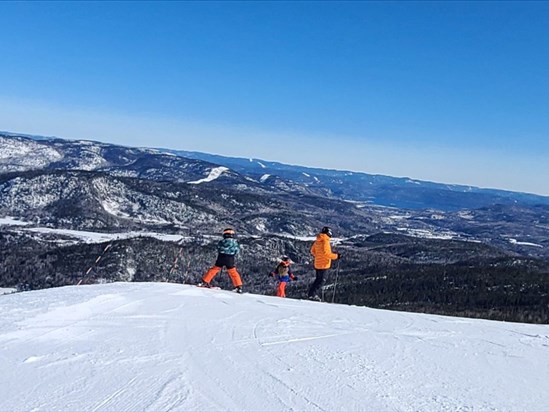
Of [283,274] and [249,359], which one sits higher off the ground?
[249,359]

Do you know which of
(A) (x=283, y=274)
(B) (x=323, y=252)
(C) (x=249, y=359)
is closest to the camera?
(C) (x=249, y=359)

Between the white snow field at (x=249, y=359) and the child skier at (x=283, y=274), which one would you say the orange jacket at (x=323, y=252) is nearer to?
the child skier at (x=283, y=274)

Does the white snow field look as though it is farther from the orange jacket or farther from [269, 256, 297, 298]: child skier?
[269, 256, 297, 298]: child skier

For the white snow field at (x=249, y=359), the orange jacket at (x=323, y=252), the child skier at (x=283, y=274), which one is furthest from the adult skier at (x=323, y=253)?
the white snow field at (x=249, y=359)

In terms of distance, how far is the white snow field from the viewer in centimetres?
680

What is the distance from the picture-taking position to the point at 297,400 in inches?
268

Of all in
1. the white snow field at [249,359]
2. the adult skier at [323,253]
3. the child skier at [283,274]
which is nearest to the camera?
the white snow field at [249,359]

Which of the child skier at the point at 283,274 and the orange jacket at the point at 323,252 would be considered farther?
the child skier at the point at 283,274

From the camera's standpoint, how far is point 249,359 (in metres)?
8.64

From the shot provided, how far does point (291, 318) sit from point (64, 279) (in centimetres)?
9699

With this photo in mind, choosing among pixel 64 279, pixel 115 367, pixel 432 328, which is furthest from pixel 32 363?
pixel 64 279

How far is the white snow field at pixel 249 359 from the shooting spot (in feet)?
22.3

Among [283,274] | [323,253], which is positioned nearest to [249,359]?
[323,253]

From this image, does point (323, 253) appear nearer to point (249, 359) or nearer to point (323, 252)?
point (323, 252)
